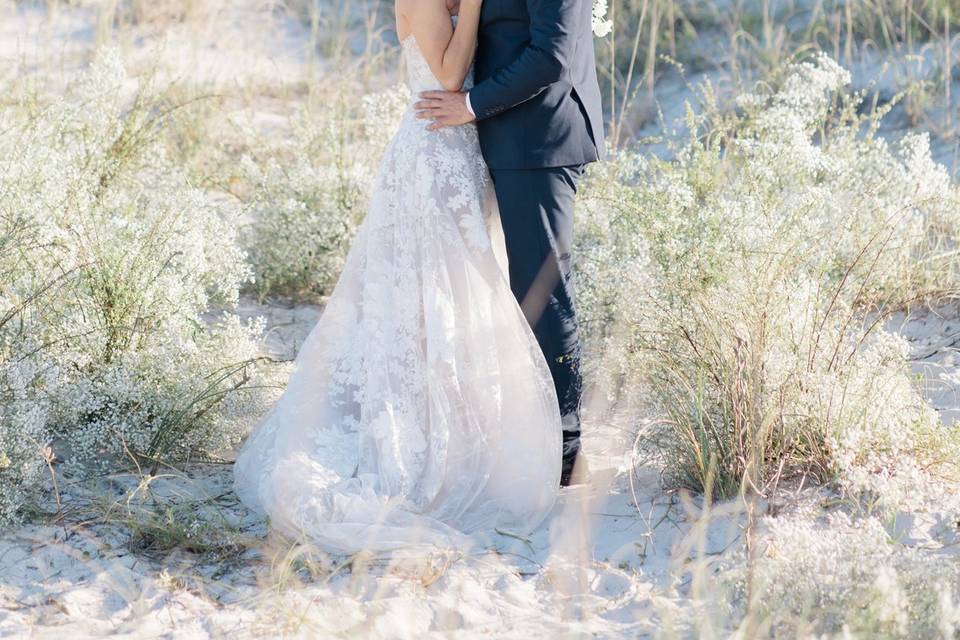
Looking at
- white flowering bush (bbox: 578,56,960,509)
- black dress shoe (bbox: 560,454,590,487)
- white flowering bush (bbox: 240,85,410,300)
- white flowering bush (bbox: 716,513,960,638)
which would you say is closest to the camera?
white flowering bush (bbox: 716,513,960,638)

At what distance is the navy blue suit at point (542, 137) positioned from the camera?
3006 mm

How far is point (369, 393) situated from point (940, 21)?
18.1 ft

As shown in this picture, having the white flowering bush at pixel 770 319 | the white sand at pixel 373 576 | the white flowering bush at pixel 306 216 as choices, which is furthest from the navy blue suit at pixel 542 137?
the white flowering bush at pixel 306 216

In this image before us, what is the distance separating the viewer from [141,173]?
17.3 feet

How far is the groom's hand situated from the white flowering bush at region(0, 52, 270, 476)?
906 mm

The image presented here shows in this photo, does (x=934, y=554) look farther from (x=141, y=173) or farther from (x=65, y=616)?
(x=141, y=173)

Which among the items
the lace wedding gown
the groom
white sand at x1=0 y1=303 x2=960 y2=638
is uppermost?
the groom

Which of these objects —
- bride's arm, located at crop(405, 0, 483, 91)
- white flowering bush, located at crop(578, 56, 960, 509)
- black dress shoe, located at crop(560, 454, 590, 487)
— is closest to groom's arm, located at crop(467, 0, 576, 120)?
bride's arm, located at crop(405, 0, 483, 91)

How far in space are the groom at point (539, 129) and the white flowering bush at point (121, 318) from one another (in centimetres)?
98

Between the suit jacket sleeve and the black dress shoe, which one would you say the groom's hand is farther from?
the black dress shoe

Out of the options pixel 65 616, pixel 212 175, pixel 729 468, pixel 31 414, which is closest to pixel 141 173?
pixel 212 175

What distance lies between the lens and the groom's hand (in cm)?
315

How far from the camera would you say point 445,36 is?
3100 mm

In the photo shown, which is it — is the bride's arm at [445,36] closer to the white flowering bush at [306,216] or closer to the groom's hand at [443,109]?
the groom's hand at [443,109]
